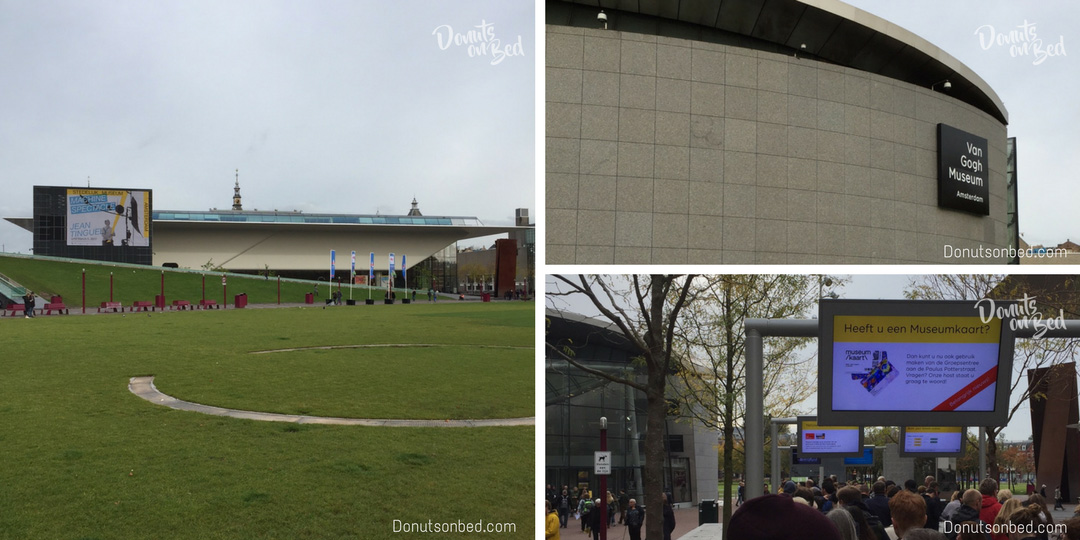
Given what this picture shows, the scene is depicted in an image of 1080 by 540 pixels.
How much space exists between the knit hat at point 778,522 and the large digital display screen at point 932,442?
557 cm

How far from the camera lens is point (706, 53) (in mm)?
16156

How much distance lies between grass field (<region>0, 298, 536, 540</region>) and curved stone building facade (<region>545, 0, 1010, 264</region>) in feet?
14.0

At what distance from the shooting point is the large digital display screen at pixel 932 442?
753 centimetres

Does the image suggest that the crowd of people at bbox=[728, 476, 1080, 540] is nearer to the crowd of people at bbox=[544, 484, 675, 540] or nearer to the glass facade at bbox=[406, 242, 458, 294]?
the crowd of people at bbox=[544, 484, 675, 540]

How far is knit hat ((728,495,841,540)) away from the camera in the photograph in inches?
102

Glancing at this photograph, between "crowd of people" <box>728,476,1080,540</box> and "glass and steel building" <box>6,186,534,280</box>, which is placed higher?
"glass and steel building" <box>6,186,534,280</box>

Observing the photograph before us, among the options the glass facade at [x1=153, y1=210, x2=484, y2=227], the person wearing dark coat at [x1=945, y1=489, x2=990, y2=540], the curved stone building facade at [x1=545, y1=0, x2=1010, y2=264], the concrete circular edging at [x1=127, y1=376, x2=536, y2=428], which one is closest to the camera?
the person wearing dark coat at [x1=945, y1=489, x2=990, y2=540]

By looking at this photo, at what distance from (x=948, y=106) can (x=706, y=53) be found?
27.1 ft

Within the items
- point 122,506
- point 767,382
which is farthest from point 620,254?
point 122,506

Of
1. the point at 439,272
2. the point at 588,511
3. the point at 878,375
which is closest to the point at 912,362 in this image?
the point at 878,375

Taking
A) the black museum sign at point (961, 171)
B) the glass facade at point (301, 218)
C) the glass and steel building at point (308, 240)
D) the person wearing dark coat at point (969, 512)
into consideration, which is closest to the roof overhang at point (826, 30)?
the black museum sign at point (961, 171)

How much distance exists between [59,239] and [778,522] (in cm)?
9026

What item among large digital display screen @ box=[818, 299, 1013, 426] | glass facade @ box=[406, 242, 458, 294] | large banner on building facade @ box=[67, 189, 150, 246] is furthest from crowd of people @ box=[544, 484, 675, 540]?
glass facade @ box=[406, 242, 458, 294]

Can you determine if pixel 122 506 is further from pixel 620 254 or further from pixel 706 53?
pixel 706 53
